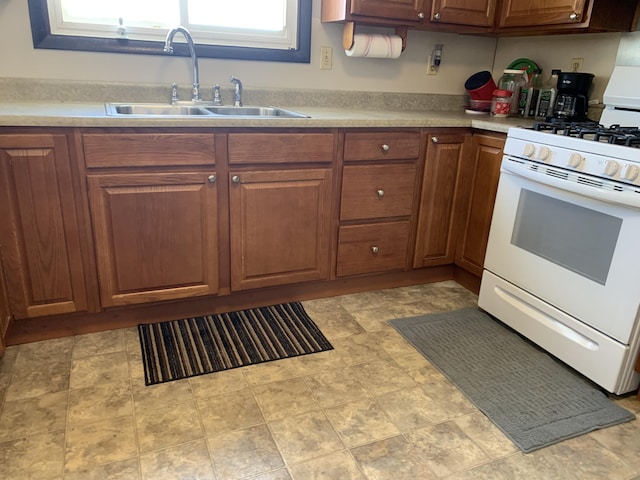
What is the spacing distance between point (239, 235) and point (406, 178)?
34.4 inches

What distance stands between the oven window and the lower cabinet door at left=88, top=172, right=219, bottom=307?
1.33m

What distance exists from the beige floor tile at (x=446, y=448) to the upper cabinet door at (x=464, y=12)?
78.2 inches

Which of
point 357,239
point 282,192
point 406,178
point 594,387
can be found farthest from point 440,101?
point 594,387

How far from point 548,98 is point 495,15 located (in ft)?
1.74

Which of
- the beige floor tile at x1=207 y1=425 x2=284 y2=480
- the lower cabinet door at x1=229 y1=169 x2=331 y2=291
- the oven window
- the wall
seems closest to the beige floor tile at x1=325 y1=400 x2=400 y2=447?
the beige floor tile at x1=207 y1=425 x2=284 y2=480

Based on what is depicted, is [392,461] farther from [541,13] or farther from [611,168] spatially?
[541,13]

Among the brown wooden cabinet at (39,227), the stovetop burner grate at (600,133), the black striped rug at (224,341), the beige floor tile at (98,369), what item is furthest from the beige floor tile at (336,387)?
the stovetop burner grate at (600,133)

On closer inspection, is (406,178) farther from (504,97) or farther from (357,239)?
(504,97)

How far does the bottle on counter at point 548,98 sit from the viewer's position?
106 inches

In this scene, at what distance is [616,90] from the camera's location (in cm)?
234

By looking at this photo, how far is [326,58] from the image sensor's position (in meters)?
2.73

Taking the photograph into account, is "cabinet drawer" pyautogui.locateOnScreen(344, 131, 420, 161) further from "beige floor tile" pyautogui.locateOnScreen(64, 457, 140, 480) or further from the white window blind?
"beige floor tile" pyautogui.locateOnScreen(64, 457, 140, 480)

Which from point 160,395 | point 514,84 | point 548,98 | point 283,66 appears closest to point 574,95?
point 548,98

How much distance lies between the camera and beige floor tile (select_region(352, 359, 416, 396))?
73.2 inches
